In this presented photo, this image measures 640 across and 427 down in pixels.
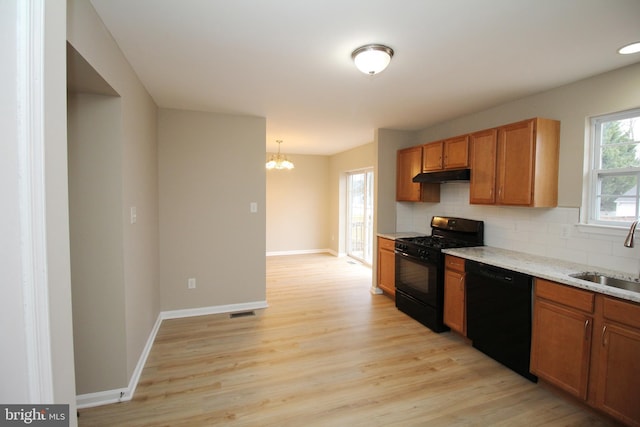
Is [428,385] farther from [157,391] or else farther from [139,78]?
[139,78]

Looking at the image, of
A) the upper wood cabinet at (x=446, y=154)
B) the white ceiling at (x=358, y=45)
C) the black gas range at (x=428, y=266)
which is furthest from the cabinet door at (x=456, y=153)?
the black gas range at (x=428, y=266)

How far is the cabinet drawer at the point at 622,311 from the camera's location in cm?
176

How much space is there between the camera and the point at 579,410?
→ 6.88ft

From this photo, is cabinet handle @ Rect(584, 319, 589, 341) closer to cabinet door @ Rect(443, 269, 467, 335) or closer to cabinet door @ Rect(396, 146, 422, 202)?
cabinet door @ Rect(443, 269, 467, 335)

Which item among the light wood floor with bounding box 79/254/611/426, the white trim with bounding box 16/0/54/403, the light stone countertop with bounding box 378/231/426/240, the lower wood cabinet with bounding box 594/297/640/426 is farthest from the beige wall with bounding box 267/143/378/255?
the white trim with bounding box 16/0/54/403

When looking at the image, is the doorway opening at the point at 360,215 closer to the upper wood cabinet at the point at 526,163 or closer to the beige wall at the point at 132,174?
the upper wood cabinet at the point at 526,163

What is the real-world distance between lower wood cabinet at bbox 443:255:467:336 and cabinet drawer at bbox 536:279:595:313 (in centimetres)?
76

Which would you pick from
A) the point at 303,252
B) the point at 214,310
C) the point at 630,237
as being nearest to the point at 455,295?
the point at 630,237

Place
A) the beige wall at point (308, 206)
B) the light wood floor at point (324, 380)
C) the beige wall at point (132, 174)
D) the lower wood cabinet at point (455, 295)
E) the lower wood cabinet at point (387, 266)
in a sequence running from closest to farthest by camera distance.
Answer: the beige wall at point (132, 174)
the light wood floor at point (324, 380)
the lower wood cabinet at point (455, 295)
the lower wood cabinet at point (387, 266)
the beige wall at point (308, 206)

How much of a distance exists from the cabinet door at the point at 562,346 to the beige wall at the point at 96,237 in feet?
10.5

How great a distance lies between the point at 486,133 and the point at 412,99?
2.84 feet

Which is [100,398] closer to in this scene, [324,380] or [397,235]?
[324,380]

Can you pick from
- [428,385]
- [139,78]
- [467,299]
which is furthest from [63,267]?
[467,299]

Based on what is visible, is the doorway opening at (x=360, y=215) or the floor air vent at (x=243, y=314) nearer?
the floor air vent at (x=243, y=314)
